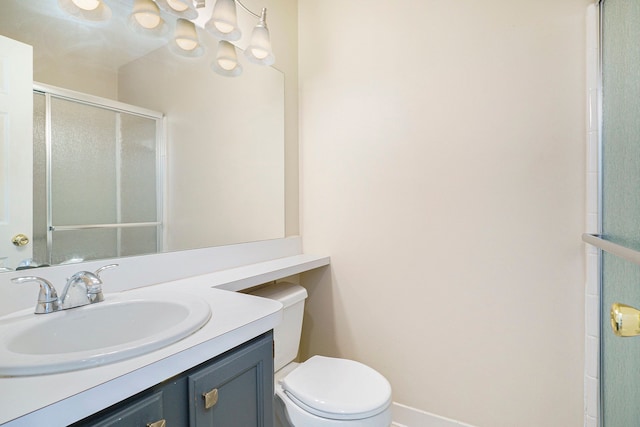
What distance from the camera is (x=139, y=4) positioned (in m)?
1.14

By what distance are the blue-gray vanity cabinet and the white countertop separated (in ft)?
0.12

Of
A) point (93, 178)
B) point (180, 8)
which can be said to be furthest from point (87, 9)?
point (93, 178)

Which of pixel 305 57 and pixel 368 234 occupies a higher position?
pixel 305 57

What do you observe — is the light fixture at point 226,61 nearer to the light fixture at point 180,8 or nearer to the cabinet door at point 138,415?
the light fixture at point 180,8

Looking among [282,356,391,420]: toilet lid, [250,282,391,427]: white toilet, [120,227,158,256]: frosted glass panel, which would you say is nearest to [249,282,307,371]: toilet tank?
[250,282,391,427]: white toilet

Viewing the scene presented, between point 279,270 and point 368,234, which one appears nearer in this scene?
point 279,270

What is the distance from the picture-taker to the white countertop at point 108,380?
18.2 inches

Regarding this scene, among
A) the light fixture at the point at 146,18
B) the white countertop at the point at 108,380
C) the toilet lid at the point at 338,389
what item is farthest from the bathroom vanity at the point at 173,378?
the light fixture at the point at 146,18

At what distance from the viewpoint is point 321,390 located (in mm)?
1188

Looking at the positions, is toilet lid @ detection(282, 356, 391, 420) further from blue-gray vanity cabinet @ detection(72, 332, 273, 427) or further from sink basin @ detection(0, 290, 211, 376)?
sink basin @ detection(0, 290, 211, 376)

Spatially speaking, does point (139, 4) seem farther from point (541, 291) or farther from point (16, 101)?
point (541, 291)

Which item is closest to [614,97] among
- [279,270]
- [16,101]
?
[279,270]

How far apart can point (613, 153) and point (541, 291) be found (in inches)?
22.4

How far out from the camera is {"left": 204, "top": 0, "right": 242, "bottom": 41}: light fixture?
1.33m
